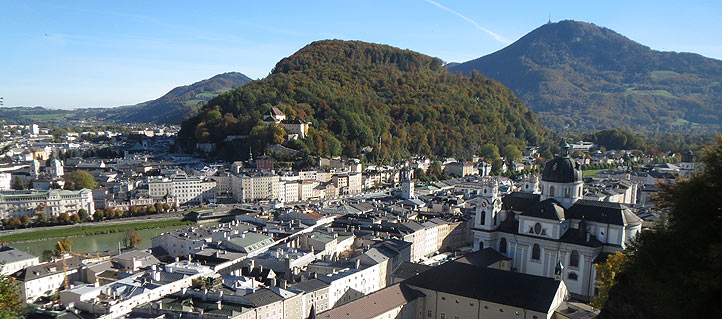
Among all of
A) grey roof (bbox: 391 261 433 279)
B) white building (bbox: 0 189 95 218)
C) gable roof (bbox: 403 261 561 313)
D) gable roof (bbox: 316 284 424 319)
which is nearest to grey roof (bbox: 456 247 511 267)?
grey roof (bbox: 391 261 433 279)

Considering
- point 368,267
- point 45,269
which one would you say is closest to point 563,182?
point 368,267

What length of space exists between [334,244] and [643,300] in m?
16.2

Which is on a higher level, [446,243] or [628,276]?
[628,276]

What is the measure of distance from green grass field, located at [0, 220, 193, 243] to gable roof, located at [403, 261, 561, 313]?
2279cm

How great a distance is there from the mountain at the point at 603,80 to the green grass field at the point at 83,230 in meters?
110

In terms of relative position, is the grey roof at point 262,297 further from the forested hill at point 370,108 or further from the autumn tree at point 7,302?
the forested hill at point 370,108

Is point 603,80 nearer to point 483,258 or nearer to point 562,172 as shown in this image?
point 562,172

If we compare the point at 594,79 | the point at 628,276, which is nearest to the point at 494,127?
the point at 628,276

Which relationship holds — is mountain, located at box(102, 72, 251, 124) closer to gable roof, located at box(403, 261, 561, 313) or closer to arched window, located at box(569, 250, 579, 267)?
arched window, located at box(569, 250, 579, 267)

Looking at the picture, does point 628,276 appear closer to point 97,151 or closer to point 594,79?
point 97,151

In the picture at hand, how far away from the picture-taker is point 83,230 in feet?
100

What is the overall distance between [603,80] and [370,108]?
123 meters

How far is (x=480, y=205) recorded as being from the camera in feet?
70.8

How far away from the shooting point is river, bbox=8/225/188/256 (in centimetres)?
2662
